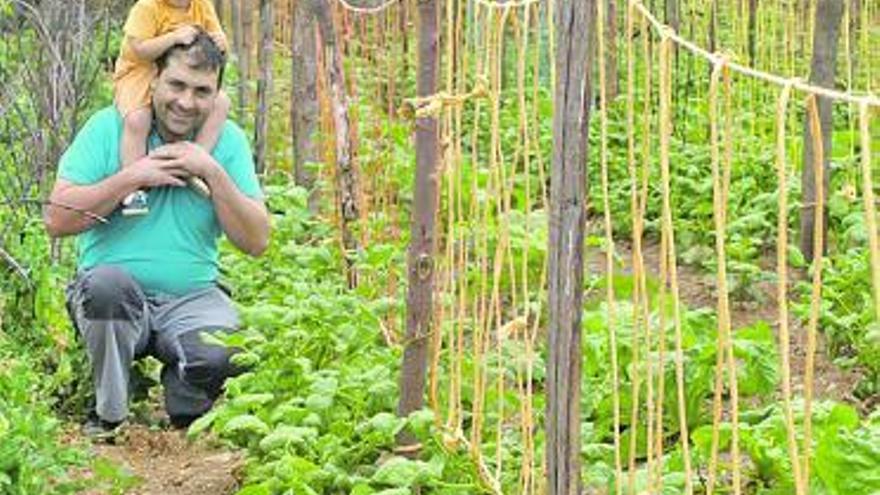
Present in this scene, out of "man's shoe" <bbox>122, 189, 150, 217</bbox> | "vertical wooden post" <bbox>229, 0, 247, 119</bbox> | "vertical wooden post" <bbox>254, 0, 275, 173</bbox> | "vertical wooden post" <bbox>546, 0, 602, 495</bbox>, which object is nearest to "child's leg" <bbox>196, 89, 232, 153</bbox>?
"man's shoe" <bbox>122, 189, 150, 217</bbox>

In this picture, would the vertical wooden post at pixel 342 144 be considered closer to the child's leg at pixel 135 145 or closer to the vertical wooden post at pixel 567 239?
the child's leg at pixel 135 145

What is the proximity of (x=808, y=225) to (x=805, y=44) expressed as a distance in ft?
12.5

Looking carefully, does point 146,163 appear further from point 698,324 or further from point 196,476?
point 698,324

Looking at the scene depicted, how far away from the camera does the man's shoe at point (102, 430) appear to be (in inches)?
178

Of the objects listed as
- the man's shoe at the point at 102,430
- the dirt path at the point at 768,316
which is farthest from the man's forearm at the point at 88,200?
the dirt path at the point at 768,316

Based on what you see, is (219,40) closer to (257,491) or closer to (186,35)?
(186,35)

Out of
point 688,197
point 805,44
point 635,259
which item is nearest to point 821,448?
point 635,259

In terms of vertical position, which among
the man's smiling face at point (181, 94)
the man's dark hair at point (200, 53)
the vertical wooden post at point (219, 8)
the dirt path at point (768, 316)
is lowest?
the dirt path at point (768, 316)

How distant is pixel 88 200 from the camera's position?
4.65 meters

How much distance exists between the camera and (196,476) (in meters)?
4.26

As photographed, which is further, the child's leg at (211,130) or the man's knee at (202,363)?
the child's leg at (211,130)

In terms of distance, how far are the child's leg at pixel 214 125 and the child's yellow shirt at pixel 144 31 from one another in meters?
0.21

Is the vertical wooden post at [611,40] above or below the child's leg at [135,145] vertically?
above

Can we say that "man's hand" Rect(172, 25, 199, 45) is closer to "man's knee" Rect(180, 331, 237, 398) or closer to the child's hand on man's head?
the child's hand on man's head
